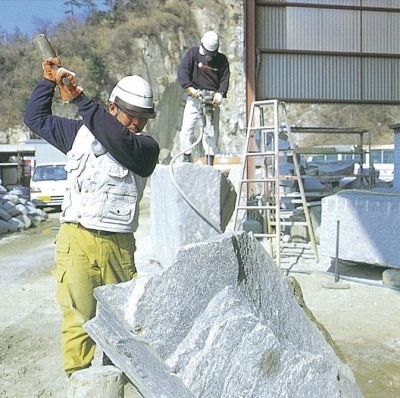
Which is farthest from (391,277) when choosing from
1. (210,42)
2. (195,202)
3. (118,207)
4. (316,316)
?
(118,207)

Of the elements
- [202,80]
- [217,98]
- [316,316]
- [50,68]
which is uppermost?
[202,80]

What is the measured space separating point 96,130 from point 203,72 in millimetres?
4366

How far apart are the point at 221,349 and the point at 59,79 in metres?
1.55

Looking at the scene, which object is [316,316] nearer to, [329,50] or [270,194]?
[270,194]

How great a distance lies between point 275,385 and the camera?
2242 millimetres

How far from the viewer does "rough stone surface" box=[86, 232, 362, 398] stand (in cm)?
221

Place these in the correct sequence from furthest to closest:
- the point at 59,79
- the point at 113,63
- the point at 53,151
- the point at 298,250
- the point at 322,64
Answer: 1. the point at 113,63
2. the point at 53,151
3. the point at 322,64
4. the point at 298,250
5. the point at 59,79

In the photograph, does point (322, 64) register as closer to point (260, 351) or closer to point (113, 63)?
point (260, 351)

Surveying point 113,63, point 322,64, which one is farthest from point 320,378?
point 113,63

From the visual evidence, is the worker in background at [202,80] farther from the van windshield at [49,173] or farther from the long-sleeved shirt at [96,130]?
the van windshield at [49,173]

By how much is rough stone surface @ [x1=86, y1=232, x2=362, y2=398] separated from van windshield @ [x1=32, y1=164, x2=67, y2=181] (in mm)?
16156

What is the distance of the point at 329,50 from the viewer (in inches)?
412

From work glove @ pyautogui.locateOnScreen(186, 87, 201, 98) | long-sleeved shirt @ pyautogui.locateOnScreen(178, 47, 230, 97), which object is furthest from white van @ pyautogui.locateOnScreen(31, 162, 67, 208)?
work glove @ pyautogui.locateOnScreen(186, 87, 201, 98)

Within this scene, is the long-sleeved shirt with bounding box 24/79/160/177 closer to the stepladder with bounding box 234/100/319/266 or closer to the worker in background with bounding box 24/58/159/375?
the worker in background with bounding box 24/58/159/375
